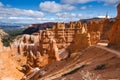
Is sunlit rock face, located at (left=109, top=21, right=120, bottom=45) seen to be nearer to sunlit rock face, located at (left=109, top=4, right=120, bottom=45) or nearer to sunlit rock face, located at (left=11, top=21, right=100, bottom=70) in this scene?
sunlit rock face, located at (left=109, top=4, right=120, bottom=45)

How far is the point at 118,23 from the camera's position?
35781 mm

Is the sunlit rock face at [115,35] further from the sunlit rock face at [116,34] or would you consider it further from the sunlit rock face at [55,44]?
the sunlit rock face at [55,44]

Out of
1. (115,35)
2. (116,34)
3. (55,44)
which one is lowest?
(55,44)

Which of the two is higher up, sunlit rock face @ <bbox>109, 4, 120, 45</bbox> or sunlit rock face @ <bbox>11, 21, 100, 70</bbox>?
sunlit rock face @ <bbox>109, 4, 120, 45</bbox>

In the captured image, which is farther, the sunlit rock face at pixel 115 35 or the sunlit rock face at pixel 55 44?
the sunlit rock face at pixel 55 44

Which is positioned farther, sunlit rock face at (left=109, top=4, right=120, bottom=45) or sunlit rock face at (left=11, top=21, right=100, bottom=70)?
sunlit rock face at (left=11, top=21, right=100, bottom=70)

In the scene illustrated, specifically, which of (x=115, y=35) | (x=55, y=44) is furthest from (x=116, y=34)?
(x=55, y=44)

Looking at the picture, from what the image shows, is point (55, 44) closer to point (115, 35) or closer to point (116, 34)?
point (115, 35)

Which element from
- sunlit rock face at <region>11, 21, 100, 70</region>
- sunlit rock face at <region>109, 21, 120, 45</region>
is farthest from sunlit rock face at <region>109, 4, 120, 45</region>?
sunlit rock face at <region>11, 21, 100, 70</region>

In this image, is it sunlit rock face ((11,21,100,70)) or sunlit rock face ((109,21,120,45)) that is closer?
sunlit rock face ((109,21,120,45))

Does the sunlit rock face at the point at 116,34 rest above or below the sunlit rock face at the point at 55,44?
above

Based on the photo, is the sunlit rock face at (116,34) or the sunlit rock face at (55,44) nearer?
the sunlit rock face at (116,34)

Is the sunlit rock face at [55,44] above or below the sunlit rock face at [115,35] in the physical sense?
below

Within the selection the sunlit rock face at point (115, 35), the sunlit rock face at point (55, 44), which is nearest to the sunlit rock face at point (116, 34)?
the sunlit rock face at point (115, 35)
